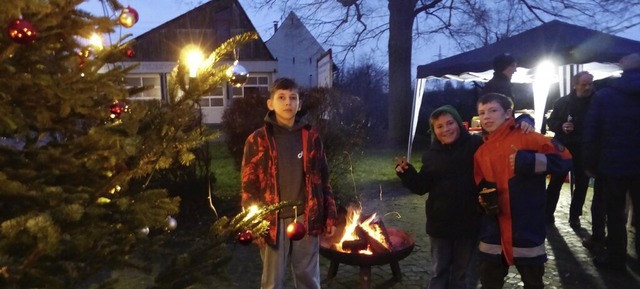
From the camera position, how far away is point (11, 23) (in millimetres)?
1838

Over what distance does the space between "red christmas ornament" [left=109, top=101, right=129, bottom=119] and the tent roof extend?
7964mm

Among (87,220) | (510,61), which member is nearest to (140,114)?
(87,220)

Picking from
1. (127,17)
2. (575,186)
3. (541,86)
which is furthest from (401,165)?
(541,86)

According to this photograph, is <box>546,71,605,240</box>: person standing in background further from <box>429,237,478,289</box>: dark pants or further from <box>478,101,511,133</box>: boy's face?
<box>478,101,511,133</box>: boy's face

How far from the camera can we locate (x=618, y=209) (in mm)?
4926

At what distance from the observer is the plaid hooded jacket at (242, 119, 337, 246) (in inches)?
144

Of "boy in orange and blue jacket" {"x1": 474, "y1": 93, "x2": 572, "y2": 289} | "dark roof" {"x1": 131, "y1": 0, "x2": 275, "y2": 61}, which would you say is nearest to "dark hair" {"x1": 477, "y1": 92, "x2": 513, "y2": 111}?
"boy in orange and blue jacket" {"x1": 474, "y1": 93, "x2": 572, "y2": 289}

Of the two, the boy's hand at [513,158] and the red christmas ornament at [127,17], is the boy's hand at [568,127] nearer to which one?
the boy's hand at [513,158]

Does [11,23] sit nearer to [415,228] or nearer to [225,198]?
[415,228]

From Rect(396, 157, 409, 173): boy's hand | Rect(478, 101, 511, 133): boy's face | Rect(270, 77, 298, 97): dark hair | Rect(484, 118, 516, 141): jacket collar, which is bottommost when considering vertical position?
Rect(396, 157, 409, 173): boy's hand

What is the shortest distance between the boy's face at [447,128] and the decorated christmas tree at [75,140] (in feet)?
6.32

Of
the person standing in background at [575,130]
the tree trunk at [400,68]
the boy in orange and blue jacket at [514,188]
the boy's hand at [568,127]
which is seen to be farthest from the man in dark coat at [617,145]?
the tree trunk at [400,68]

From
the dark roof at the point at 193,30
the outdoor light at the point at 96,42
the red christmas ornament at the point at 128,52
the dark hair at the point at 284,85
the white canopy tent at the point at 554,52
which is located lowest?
the dark hair at the point at 284,85

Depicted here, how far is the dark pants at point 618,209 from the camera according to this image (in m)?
4.92
